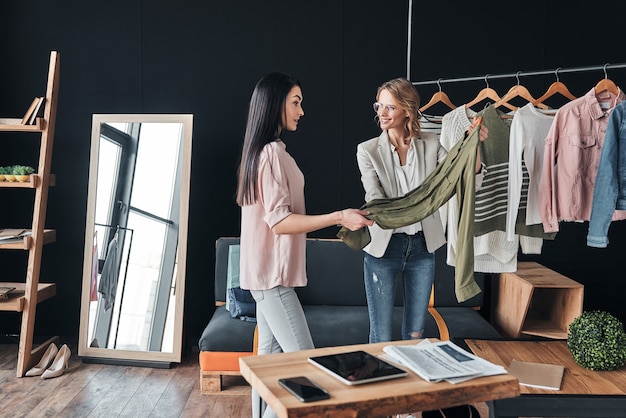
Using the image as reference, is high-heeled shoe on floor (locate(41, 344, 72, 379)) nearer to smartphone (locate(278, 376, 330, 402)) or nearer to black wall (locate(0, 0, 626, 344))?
black wall (locate(0, 0, 626, 344))

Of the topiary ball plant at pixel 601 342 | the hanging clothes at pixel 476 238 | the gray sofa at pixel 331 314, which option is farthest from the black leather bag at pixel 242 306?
the topiary ball plant at pixel 601 342

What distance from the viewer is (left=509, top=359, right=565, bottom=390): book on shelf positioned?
2467mm

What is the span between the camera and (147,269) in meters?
4.30

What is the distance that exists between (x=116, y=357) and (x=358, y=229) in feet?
7.68

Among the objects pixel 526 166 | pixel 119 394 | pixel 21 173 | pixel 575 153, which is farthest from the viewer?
pixel 21 173

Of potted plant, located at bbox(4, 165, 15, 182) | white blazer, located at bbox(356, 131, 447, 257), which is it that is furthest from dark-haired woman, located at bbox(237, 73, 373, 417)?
potted plant, located at bbox(4, 165, 15, 182)

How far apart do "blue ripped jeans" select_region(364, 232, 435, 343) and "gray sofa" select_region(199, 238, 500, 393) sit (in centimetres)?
78

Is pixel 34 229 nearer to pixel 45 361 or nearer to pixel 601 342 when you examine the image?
pixel 45 361

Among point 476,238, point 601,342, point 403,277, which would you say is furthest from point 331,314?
point 601,342

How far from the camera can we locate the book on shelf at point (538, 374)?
2.47m

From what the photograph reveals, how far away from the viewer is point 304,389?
1682mm

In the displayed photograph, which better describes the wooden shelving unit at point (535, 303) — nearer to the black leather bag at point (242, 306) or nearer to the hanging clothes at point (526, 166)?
the hanging clothes at point (526, 166)

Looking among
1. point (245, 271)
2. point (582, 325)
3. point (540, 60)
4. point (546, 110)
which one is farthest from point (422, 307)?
point (540, 60)

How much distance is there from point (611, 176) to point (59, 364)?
3.34 meters
